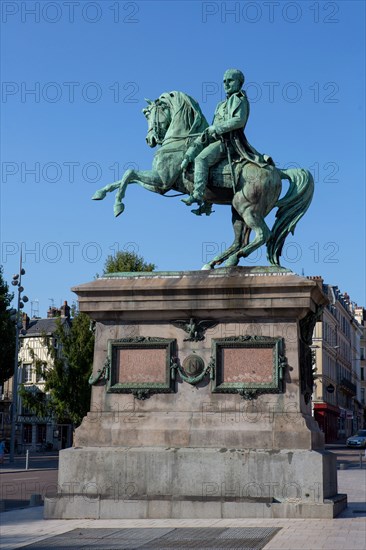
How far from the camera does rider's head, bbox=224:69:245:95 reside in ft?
51.2

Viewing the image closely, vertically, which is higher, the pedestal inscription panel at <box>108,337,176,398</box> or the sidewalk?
the pedestal inscription panel at <box>108,337,176,398</box>

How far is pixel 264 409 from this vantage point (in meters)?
13.7

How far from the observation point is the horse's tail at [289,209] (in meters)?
15.4

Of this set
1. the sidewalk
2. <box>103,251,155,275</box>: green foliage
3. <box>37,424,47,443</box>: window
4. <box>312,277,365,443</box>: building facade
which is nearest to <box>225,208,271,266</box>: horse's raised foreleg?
the sidewalk

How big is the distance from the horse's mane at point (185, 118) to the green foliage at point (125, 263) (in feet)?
105

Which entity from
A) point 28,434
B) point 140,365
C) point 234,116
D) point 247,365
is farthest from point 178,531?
point 28,434

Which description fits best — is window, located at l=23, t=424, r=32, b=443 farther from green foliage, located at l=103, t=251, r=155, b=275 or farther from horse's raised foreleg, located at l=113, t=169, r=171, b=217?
horse's raised foreleg, located at l=113, t=169, r=171, b=217

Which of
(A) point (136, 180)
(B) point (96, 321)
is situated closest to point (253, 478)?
(B) point (96, 321)

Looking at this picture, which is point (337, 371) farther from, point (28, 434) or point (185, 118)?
point (185, 118)

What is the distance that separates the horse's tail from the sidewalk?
4933 millimetres

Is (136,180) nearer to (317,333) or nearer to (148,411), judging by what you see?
Result: (148,411)

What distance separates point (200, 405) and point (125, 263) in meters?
34.8

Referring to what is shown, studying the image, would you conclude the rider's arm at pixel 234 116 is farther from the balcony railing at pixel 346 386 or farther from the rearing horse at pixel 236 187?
the balcony railing at pixel 346 386

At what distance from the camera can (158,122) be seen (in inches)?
629
